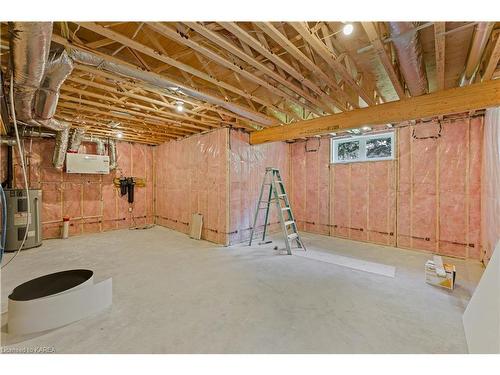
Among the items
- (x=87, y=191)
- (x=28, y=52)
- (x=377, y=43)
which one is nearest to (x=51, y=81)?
(x=28, y=52)

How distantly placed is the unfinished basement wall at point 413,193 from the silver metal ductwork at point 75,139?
6124 millimetres

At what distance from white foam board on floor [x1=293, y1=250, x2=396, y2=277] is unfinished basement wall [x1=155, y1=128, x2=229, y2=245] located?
1.92m

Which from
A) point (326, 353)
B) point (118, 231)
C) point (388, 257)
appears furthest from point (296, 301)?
point (118, 231)

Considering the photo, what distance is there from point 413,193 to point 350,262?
89.1 inches

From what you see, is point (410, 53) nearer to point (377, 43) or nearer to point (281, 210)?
point (377, 43)

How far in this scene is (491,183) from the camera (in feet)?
10.9

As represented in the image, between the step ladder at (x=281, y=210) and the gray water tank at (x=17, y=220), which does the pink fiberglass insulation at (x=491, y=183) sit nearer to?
the step ladder at (x=281, y=210)

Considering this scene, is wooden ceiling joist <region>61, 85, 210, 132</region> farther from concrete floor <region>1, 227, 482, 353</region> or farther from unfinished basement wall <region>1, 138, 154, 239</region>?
unfinished basement wall <region>1, 138, 154, 239</region>

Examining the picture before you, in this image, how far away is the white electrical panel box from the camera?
560 centimetres

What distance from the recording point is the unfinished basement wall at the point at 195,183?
514 cm

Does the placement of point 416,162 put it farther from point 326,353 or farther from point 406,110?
point 326,353

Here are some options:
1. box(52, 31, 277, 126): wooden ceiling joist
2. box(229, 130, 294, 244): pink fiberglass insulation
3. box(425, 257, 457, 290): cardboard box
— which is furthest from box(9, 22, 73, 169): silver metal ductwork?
box(425, 257, 457, 290): cardboard box

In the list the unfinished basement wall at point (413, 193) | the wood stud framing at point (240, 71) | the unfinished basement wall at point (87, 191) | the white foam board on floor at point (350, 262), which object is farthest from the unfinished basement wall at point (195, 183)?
the unfinished basement wall at point (413, 193)

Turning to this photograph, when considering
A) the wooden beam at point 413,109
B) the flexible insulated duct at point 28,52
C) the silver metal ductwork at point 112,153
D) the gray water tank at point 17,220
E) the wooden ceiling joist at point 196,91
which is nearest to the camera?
the flexible insulated duct at point 28,52
